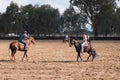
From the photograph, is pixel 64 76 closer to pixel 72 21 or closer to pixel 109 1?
pixel 109 1

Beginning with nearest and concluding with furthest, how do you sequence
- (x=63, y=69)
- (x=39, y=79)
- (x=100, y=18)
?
(x=39, y=79) < (x=63, y=69) < (x=100, y=18)

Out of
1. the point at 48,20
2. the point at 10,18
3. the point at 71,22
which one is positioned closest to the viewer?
the point at 71,22

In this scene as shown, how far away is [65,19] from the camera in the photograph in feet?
371

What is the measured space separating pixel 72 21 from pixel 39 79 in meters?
95.1

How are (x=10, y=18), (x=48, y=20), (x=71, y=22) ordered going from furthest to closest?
(x=10, y=18) → (x=48, y=20) → (x=71, y=22)

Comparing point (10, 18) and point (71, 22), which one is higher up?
point (10, 18)

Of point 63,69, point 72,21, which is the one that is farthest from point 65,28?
point 63,69

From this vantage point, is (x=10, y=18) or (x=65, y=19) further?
(x=10, y=18)

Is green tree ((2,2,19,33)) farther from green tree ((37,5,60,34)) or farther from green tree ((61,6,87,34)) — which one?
green tree ((61,6,87,34))

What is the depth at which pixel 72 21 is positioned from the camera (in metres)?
111

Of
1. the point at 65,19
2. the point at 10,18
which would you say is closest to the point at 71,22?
the point at 65,19

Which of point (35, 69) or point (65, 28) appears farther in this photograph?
point (65, 28)

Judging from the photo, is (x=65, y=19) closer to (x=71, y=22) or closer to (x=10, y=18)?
(x=71, y=22)

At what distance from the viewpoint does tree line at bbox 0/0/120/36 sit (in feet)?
323
